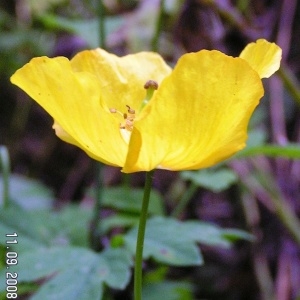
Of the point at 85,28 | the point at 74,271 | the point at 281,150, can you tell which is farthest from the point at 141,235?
the point at 85,28

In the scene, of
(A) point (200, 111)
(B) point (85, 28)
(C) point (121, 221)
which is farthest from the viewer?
(B) point (85, 28)

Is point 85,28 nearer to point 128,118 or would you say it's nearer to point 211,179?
point 211,179

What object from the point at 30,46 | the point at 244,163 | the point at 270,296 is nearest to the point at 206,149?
the point at 270,296

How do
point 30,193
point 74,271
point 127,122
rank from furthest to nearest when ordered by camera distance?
point 30,193 → point 74,271 → point 127,122

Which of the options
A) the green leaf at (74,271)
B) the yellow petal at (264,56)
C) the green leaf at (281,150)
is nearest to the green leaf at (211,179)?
the green leaf at (281,150)

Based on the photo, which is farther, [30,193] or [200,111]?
[30,193]
